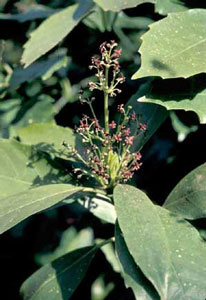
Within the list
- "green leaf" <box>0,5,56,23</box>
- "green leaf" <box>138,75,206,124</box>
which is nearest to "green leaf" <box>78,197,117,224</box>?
"green leaf" <box>138,75,206,124</box>

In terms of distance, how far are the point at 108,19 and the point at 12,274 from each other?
886mm

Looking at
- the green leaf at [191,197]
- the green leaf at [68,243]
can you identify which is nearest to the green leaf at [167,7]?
the green leaf at [191,197]

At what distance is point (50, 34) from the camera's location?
171 centimetres

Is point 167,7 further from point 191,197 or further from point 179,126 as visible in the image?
point 191,197

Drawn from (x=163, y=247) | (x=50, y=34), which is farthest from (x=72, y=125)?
(x=163, y=247)

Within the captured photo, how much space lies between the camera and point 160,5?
1.59m

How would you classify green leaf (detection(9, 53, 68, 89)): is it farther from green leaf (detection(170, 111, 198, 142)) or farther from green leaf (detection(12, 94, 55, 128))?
green leaf (detection(170, 111, 198, 142))

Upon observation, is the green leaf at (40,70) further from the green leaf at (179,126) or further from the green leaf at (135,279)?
the green leaf at (135,279)

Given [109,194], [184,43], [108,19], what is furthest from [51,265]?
[108,19]

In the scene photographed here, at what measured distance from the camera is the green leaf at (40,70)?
75.4 inches

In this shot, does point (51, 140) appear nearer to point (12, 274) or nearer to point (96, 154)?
point (96, 154)

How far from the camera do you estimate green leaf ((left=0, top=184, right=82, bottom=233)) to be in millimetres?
1305

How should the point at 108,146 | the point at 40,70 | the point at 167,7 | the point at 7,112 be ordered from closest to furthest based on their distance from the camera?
the point at 108,146, the point at 167,7, the point at 40,70, the point at 7,112

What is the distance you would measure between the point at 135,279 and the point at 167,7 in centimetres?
71
